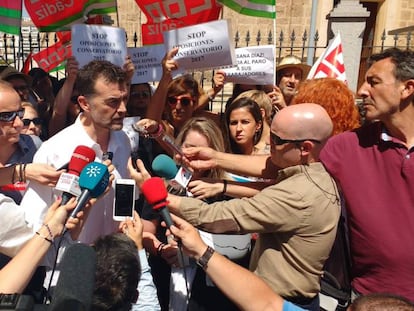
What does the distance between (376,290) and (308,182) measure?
0.76 meters

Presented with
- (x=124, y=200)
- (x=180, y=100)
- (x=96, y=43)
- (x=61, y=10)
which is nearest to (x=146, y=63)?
(x=180, y=100)

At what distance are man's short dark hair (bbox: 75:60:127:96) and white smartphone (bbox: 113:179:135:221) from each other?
835 millimetres

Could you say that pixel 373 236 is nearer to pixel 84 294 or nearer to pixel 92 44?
pixel 84 294

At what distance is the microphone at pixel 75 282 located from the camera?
1.01m

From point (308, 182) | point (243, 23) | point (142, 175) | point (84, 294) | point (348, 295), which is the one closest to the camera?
point (84, 294)

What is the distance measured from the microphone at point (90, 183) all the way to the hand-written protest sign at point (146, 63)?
2234 millimetres

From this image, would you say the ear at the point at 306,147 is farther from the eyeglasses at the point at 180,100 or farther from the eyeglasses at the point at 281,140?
the eyeglasses at the point at 180,100

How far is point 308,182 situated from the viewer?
1.92 meters

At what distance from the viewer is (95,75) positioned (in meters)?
2.50

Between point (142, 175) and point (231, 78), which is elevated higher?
point (231, 78)

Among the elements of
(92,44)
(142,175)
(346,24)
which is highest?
(346,24)

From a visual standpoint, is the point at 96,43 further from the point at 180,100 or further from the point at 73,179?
the point at 73,179

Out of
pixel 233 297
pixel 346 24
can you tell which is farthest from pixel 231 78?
pixel 346 24

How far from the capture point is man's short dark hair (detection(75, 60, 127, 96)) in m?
2.50
